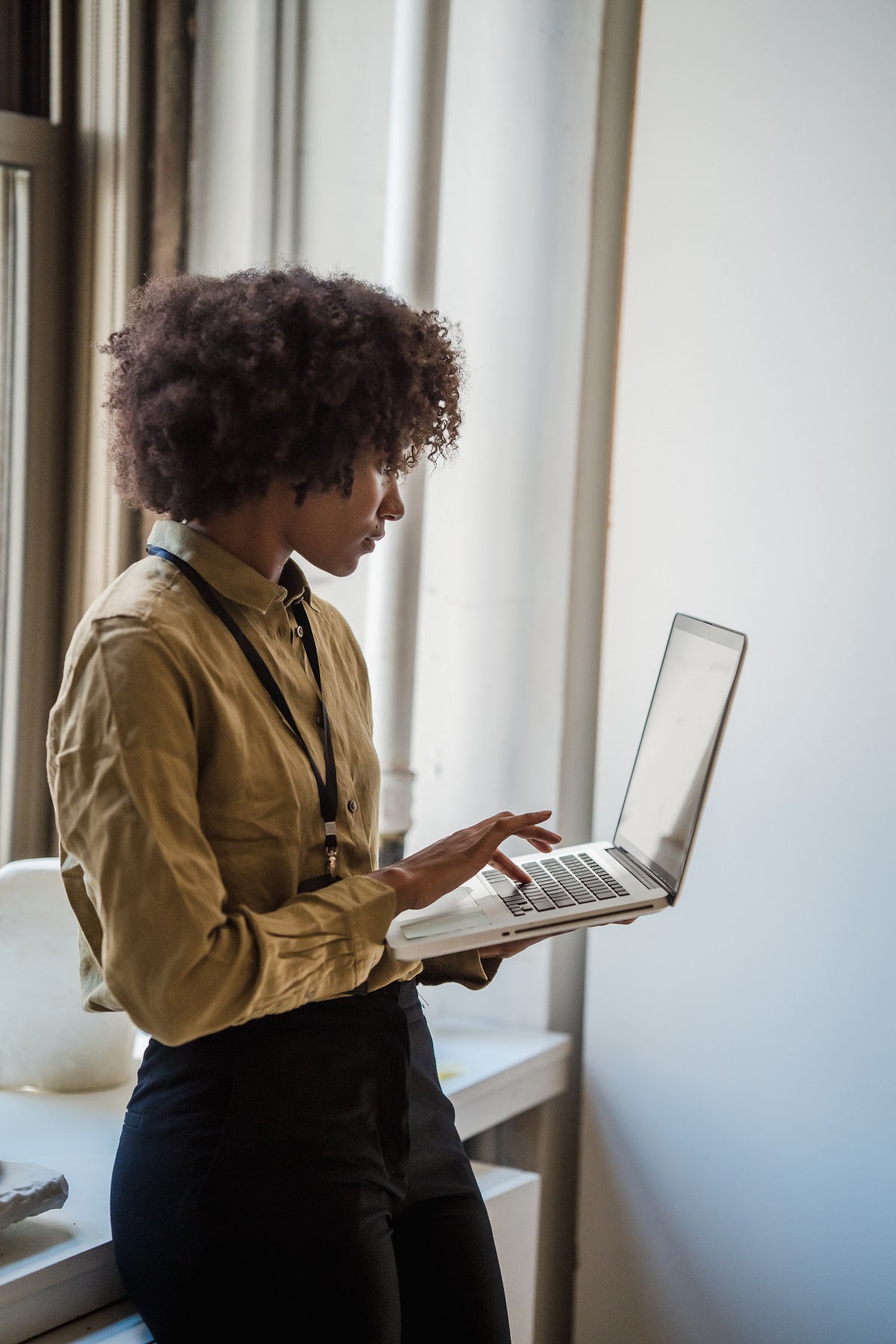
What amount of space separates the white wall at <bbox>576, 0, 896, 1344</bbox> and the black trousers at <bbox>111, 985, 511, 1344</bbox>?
0.83 meters

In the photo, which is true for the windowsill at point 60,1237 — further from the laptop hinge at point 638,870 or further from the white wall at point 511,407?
the white wall at point 511,407

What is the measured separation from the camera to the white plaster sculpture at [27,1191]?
1180 millimetres

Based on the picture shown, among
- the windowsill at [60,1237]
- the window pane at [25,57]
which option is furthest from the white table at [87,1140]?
the window pane at [25,57]

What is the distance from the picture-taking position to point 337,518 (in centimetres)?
112

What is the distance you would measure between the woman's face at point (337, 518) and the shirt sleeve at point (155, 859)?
0.72 ft

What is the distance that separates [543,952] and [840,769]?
57 centimetres

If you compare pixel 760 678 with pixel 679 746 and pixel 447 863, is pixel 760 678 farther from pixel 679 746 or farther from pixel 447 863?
pixel 447 863

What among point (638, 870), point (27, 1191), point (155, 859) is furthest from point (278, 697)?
point (27, 1191)

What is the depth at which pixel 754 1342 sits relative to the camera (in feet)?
5.89

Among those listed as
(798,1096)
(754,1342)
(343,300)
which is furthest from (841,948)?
(343,300)

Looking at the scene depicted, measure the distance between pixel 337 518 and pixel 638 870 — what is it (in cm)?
49

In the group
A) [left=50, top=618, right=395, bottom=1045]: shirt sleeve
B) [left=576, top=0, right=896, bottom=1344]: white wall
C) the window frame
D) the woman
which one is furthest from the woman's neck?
the window frame

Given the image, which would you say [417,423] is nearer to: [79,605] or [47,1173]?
[47,1173]

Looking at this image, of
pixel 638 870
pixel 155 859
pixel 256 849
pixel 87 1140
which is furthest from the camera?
pixel 87 1140
